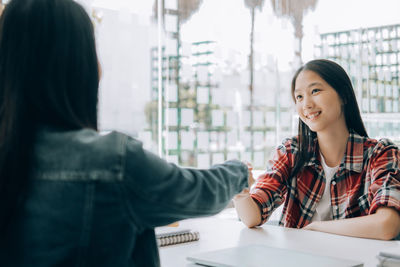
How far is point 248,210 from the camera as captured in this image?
5.45 feet

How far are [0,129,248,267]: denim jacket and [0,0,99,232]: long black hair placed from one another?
0.07 feet

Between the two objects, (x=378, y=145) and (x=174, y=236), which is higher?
(x=378, y=145)

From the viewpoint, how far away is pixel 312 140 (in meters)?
2.00

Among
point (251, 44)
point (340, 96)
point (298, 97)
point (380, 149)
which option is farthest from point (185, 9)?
point (380, 149)

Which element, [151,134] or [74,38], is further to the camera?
[151,134]

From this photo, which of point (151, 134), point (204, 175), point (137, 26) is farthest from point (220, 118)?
point (204, 175)

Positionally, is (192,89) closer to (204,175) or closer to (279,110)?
(279,110)

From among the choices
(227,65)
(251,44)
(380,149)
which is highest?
(251,44)

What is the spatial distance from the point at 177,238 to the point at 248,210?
393mm

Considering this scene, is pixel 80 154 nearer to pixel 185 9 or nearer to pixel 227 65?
pixel 185 9

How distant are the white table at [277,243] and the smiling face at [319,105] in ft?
1.78

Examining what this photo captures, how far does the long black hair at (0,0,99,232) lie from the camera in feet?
2.22

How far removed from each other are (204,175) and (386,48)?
4.36 m

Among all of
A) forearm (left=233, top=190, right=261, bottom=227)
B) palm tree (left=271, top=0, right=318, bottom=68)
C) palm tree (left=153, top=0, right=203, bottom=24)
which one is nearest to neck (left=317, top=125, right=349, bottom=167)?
forearm (left=233, top=190, right=261, bottom=227)
